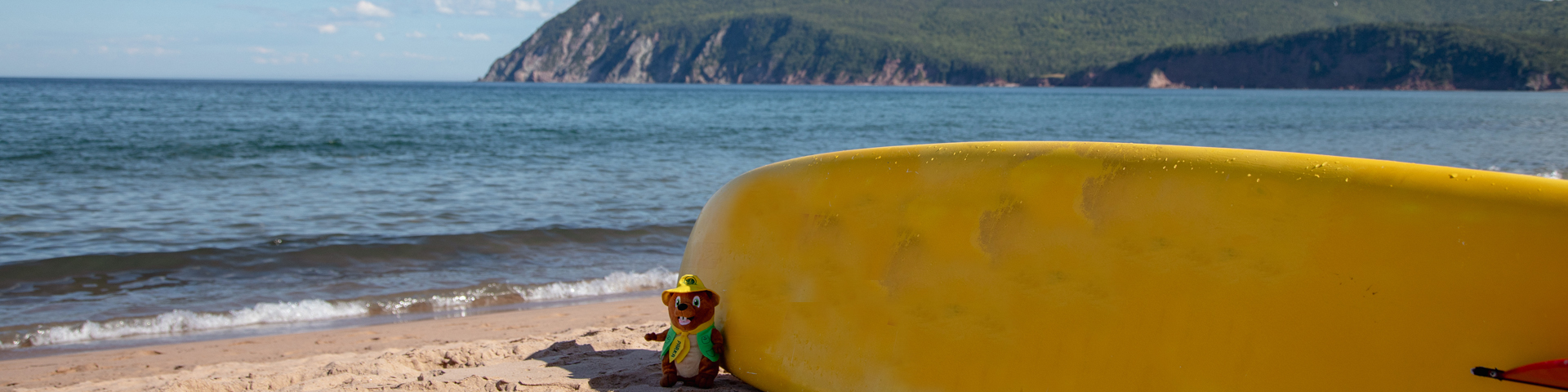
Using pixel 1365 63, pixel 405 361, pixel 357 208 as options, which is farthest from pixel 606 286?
pixel 1365 63

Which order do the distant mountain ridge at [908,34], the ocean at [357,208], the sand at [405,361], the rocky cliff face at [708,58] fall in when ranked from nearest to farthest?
the sand at [405,361] < the ocean at [357,208] < the distant mountain ridge at [908,34] < the rocky cliff face at [708,58]

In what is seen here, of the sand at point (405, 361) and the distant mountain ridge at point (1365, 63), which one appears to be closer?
the sand at point (405, 361)

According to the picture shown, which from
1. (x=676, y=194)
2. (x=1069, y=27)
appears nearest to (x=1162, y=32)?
(x=1069, y=27)

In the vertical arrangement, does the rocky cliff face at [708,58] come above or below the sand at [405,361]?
above

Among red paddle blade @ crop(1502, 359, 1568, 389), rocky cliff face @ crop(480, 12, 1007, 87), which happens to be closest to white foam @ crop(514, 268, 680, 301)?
red paddle blade @ crop(1502, 359, 1568, 389)

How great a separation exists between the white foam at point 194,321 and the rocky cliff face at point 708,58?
116 meters

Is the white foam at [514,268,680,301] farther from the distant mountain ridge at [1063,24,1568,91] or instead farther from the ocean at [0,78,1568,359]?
the distant mountain ridge at [1063,24,1568,91]

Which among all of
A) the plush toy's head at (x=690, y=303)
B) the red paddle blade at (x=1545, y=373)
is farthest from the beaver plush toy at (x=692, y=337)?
the red paddle blade at (x=1545, y=373)

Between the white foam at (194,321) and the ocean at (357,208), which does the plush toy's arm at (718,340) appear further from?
the white foam at (194,321)

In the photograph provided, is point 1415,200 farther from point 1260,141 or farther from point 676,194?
point 1260,141

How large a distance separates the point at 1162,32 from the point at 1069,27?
47.4ft

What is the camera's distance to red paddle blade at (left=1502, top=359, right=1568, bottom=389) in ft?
5.10

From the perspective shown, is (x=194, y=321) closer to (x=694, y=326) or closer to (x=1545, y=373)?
(x=694, y=326)

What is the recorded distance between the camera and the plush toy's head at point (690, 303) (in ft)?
9.41
